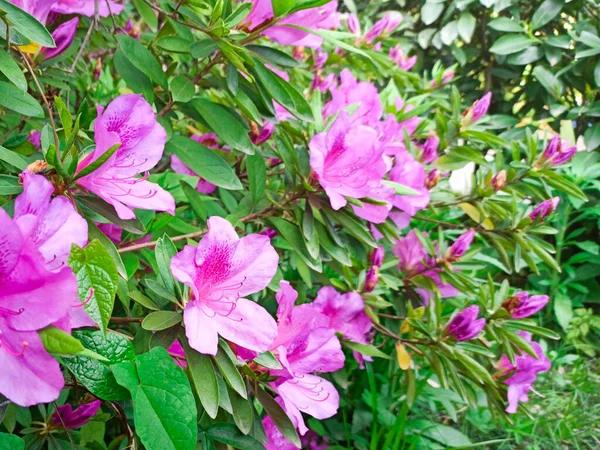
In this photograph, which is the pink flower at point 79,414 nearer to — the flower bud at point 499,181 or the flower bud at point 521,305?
the flower bud at point 521,305

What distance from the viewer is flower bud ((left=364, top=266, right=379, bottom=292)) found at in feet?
4.35

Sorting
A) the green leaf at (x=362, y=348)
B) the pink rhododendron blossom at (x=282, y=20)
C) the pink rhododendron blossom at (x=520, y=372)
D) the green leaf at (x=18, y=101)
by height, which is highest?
the pink rhododendron blossom at (x=282, y=20)

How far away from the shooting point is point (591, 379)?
2.39 metres

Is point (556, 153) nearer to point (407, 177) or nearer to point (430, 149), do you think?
point (430, 149)

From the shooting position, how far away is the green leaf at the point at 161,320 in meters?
0.71

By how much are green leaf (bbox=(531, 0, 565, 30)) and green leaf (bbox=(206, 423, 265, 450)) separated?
2.61 m

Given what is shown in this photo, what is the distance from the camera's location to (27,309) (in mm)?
475

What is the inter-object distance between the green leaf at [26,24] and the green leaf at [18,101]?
11 centimetres

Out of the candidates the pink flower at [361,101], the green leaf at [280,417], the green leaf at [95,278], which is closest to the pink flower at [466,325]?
the pink flower at [361,101]

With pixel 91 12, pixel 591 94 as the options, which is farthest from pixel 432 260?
pixel 591 94

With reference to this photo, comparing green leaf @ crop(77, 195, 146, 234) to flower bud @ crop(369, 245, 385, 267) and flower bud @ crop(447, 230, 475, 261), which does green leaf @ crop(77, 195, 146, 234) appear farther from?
flower bud @ crop(447, 230, 475, 261)

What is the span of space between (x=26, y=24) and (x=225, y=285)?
43cm

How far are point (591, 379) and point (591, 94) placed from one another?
1228 millimetres

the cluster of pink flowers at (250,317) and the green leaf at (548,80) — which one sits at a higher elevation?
the cluster of pink flowers at (250,317)
